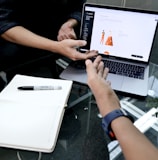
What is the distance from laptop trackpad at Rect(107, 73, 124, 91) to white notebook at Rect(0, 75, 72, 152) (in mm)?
222

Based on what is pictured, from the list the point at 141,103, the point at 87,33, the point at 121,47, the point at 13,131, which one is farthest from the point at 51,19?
the point at 13,131

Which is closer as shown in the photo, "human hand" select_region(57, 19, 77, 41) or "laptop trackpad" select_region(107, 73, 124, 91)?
"laptop trackpad" select_region(107, 73, 124, 91)

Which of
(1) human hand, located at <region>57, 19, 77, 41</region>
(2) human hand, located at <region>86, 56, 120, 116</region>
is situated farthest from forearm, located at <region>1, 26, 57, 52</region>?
(2) human hand, located at <region>86, 56, 120, 116</region>

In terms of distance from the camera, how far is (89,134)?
83cm

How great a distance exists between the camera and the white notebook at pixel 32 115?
2.19ft

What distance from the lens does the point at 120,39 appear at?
109cm

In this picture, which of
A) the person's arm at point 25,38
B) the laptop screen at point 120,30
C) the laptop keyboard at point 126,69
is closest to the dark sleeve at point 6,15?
the person's arm at point 25,38

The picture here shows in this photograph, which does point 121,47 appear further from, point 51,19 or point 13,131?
point 13,131

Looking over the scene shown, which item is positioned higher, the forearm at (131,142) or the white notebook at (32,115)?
the forearm at (131,142)

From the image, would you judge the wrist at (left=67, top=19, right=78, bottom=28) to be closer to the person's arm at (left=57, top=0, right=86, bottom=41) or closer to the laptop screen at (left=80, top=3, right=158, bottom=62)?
the person's arm at (left=57, top=0, right=86, bottom=41)

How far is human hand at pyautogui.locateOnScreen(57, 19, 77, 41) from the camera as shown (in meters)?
1.19

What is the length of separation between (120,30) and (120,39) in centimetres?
4

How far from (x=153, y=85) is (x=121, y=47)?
241mm

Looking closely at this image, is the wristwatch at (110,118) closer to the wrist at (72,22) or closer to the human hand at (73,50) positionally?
the human hand at (73,50)
